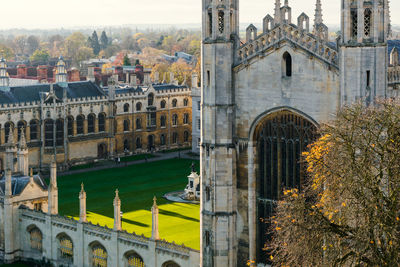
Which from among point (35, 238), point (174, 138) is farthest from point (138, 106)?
point (35, 238)

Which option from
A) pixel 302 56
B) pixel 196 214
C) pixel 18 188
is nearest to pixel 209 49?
pixel 302 56

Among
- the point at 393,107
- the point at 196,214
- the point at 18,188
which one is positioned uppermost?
the point at 393,107

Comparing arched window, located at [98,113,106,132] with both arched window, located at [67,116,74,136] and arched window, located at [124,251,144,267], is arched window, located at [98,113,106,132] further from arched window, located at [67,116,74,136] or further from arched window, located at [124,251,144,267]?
arched window, located at [124,251,144,267]

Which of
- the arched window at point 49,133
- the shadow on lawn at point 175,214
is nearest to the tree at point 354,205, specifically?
the shadow on lawn at point 175,214

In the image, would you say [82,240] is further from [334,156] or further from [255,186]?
[334,156]

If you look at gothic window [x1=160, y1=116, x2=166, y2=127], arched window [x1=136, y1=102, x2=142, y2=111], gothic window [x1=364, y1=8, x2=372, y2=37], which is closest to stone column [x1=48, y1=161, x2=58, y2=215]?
gothic window [x1=364, y1=8, x2=372, y2=37]

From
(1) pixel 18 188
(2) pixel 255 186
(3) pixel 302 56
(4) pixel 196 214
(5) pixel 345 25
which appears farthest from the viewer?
(4) pixel 196 214

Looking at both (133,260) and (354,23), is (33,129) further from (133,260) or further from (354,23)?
(354,23)
